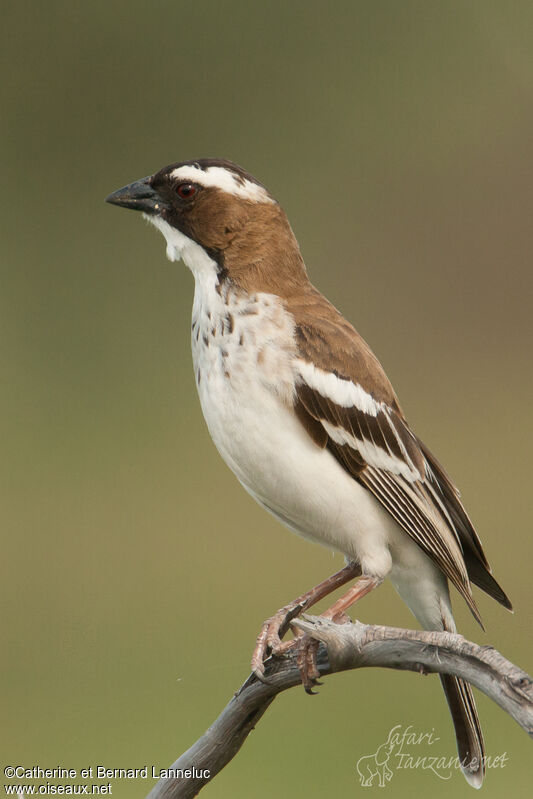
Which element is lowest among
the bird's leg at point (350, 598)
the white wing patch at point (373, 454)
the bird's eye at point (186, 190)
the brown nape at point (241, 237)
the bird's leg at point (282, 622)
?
the bird's leg at point (350, 598)

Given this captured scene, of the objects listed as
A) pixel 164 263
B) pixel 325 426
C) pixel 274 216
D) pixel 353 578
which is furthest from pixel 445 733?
pixel 164 263

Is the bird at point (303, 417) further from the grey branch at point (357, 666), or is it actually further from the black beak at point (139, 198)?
the grey branch at point (357, 666)

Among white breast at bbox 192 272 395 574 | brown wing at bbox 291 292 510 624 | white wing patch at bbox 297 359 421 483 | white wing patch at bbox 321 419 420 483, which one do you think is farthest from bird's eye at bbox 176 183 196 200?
white wing patch at bbox 321 419 420 483

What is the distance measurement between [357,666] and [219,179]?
1.32 meters

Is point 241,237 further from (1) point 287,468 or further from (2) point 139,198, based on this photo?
(1) point 287,468

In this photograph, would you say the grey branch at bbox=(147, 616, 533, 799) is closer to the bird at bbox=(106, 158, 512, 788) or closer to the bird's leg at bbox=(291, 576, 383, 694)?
the bird's leg at bbox=(291, 576, 383, 694)

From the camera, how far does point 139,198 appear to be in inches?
112

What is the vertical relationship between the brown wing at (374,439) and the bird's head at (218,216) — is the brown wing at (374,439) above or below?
below

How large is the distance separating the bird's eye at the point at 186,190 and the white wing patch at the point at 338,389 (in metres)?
0.53

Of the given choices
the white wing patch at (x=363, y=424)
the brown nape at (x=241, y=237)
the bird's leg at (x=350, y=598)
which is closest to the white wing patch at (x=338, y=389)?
the white wing patch at (x=363, y=424)

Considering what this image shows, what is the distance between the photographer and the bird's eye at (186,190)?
280 centimetres

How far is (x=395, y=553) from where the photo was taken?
2809 millimetres

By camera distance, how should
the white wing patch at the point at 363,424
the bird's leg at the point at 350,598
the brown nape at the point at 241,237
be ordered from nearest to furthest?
the bird's leg at the point at 350,598 < the white wing patch at the point at 363,424 < the brown nape at the point at 241,237

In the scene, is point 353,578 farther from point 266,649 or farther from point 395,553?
point 266,649
